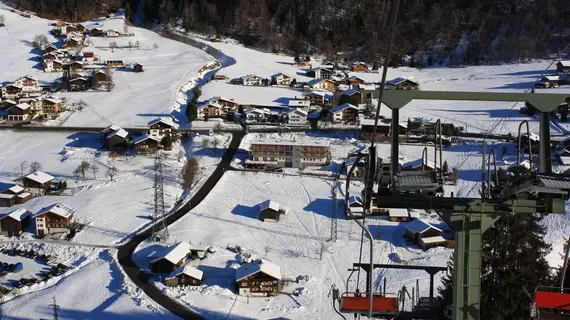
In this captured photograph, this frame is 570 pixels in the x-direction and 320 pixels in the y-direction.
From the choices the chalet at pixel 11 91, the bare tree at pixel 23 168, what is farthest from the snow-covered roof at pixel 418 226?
the chalet at pixel 11 91

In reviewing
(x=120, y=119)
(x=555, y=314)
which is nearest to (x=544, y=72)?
(x=120, y=119)

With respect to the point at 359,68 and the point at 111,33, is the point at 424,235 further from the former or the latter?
the point at 111,33

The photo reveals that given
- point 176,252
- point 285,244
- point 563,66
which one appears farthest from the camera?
point 563,66

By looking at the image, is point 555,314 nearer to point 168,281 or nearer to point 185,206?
point 168,281

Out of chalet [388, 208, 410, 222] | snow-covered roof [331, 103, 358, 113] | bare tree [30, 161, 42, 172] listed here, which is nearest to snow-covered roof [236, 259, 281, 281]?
chalet [388, 208, 410, 222]

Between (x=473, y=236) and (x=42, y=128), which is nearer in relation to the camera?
(x=473, y=236)

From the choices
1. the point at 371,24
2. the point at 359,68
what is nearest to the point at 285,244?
the point at 359,68

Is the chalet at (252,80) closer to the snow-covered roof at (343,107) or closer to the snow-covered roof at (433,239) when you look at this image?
the snow-covered roof at (343,107)
